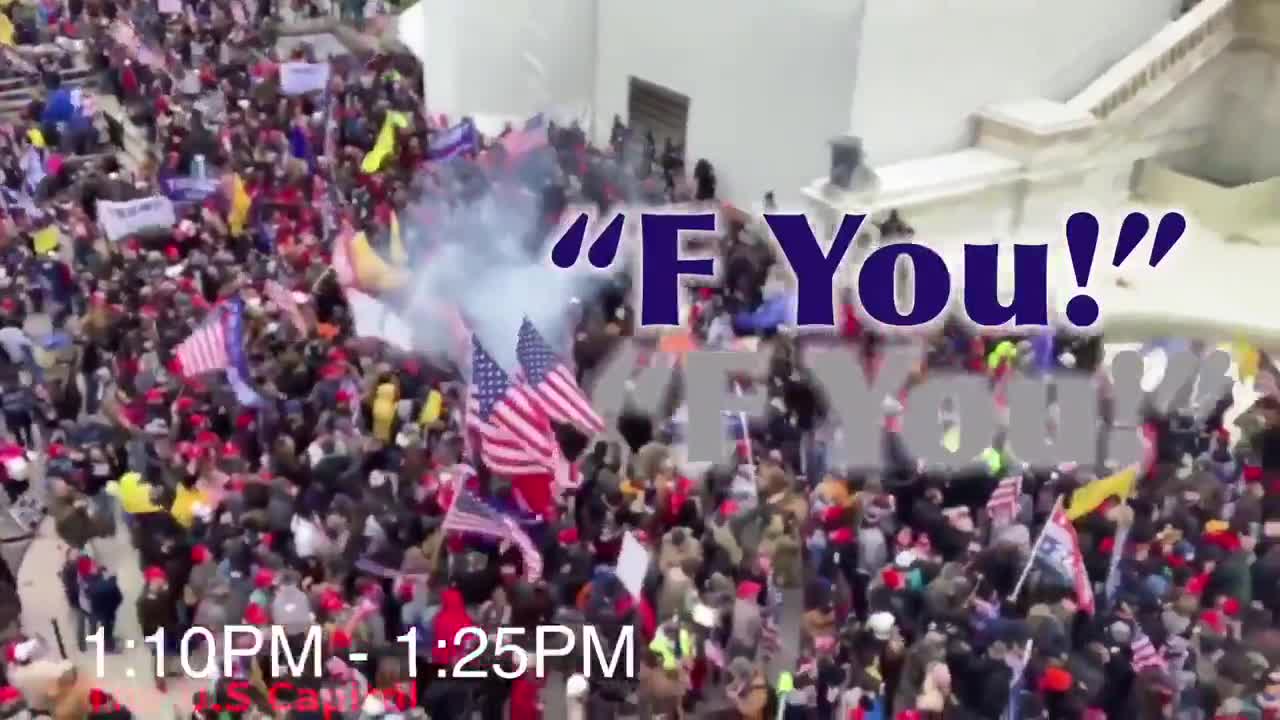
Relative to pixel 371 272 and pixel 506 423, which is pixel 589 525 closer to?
pixel 506 423

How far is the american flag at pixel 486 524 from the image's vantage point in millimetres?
8945

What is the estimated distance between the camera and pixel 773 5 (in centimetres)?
1858

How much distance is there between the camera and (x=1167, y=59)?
1911 centimetres

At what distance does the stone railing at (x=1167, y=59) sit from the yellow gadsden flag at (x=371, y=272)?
10513mm

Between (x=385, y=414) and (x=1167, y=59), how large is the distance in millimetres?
13448

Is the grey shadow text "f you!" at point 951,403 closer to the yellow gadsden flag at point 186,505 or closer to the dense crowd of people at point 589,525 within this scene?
the dense crowd of people at point 589,525

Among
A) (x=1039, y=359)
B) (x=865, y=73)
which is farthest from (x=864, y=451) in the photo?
(x=865, y=73)

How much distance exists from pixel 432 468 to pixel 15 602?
10.2 ft

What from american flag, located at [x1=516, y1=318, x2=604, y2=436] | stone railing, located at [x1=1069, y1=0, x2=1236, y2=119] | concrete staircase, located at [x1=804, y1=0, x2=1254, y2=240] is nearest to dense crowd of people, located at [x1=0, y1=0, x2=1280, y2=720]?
american flag, located at [x1=516, y1=318, x2=604, y2=436]

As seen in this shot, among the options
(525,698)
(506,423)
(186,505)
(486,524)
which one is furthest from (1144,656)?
(186,505)

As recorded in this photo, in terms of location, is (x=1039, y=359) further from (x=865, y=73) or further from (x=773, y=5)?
(x=773, y=5)

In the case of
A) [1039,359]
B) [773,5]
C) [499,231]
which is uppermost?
[773,5]

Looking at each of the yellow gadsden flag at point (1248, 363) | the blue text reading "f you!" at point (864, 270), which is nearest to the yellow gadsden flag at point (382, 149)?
the blue text reading "f you!" at point (864, 270)

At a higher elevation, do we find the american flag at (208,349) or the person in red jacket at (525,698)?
the american flag at (208,349)
